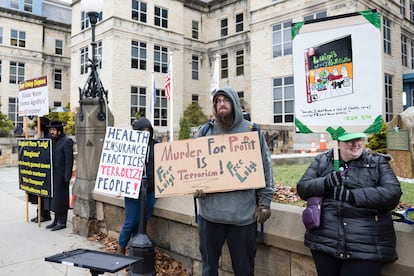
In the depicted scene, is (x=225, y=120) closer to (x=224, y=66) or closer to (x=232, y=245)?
(x=232, y=245)

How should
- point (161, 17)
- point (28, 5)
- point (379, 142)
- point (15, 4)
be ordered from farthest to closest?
1. point (28, 5)
2. point (15, 4)
3. point (161, 17)
4. point (379, 142)

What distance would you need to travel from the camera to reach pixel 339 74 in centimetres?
296

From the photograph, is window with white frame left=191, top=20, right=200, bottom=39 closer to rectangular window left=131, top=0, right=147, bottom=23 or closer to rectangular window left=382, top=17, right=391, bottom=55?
rectangular window left=131, top=0, right=147, bottom=23

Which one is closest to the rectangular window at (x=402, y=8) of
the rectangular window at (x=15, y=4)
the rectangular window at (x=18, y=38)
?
the rectangular window at (x=18, y=38)

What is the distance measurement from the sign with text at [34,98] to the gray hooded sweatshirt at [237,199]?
5.15 meters

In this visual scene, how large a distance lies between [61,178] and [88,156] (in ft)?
2.99

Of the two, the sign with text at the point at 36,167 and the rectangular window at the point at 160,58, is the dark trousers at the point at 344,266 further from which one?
the rectangular window at the point at 160,58

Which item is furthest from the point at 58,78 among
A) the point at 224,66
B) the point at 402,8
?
the point at 402,8

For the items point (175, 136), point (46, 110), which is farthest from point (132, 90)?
point (46, 110)

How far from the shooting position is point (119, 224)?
5.44m

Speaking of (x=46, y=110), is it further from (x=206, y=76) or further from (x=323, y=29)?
(x=206, y=76)

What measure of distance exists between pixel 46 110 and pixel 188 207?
14.1 ft

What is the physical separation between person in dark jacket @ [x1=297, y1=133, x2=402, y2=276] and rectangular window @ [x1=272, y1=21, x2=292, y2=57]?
69.8 feet

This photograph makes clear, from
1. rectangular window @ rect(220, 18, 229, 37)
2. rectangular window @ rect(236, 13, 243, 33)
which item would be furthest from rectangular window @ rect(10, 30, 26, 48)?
rectangular window @ rect(236, 13, 243, 33)
